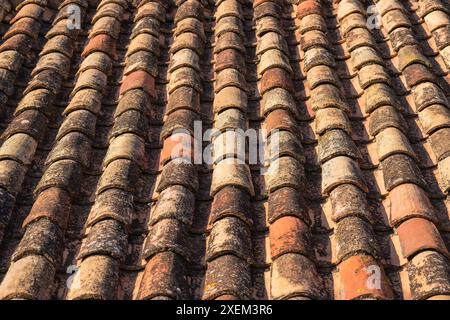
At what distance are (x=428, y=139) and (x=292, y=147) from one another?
3.70ft

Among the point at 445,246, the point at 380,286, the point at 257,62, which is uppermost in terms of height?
the point at 257,62

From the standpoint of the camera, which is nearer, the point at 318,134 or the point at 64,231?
the point at 64,231

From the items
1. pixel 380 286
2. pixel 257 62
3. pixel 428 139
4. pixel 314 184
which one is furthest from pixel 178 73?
pixel 380 286

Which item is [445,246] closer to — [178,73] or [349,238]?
[349,238]

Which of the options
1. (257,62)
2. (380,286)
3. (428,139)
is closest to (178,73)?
(257,62)

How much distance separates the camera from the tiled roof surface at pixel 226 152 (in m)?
3.24

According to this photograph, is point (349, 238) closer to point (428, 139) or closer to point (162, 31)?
point (428, 139)

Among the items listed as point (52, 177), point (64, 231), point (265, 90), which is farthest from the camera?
point (265, 90)

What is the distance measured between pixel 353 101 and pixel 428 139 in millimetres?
808

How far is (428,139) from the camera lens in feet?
13.7

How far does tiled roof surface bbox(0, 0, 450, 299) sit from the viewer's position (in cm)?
324

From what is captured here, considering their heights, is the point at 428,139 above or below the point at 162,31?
below

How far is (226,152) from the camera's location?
402 centimetres

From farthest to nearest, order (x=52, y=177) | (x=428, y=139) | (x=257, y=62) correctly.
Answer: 1. (x=257, y=62)
2. (x=428, y=139)
3. (x=52, y=177)
